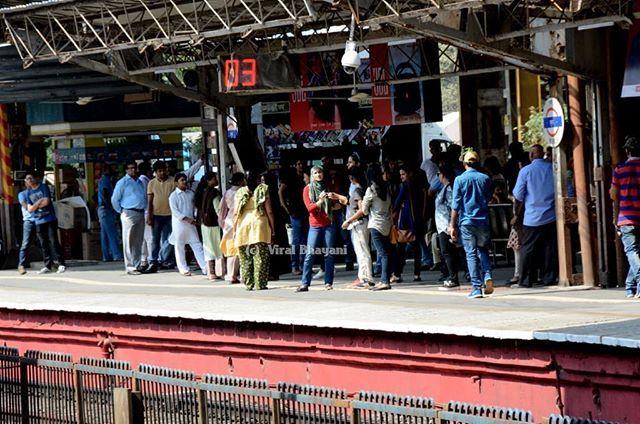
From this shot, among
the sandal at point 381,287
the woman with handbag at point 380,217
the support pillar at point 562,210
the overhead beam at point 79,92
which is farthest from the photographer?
the overhead beam at point 79,92

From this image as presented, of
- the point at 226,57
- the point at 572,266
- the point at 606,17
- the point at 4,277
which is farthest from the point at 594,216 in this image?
the point at 4,277

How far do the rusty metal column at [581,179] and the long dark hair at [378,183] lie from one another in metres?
2.54

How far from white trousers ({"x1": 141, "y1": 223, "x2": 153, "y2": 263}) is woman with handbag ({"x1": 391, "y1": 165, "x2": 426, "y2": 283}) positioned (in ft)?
16.8

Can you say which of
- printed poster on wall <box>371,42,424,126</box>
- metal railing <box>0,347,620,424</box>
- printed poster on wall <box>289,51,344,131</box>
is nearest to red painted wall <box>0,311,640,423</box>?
metal railing <box>0,347,620,424</box>

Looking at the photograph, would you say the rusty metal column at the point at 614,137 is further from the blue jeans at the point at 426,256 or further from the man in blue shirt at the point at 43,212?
the man in blue shirt at the point at 43,212

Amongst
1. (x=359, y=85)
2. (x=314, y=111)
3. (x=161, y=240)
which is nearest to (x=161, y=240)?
(x=161, y=240)

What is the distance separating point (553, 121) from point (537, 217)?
1.22 m

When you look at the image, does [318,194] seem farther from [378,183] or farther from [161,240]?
[161,240]

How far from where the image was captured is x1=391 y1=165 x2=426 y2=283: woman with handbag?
19.8m

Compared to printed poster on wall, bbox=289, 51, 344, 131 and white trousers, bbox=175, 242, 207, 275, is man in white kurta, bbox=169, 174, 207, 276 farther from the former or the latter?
printed poster on wall, bbox=289, 51, 344, 131

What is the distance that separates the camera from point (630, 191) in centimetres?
1595

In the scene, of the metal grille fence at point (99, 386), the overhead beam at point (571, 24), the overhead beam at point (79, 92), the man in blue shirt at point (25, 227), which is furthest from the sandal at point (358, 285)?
the overhead beam at point (79, 92)

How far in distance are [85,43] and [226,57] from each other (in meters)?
2.16

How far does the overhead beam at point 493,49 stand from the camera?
56.2 feet
